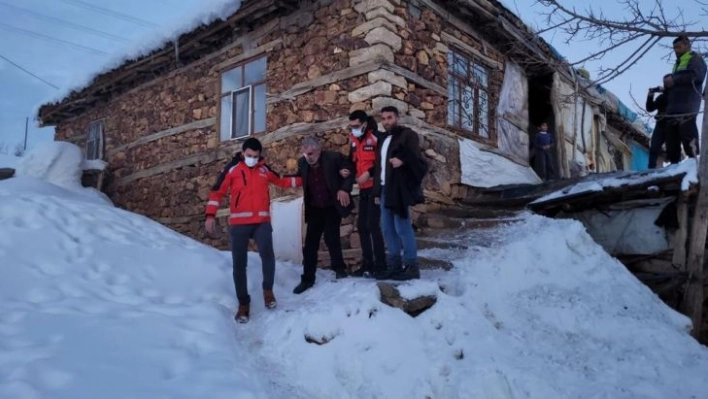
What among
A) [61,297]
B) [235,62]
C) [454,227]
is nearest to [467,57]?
[454,227]

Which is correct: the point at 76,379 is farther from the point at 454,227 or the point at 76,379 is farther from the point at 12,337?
the point at 454,227

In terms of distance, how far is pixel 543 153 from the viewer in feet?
32.2

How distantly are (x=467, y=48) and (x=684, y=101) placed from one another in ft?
10.1

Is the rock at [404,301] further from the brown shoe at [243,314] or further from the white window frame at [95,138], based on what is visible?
the white window frame at [95,138]

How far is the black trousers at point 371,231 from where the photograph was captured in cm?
492

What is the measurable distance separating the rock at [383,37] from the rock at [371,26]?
43 millimetres

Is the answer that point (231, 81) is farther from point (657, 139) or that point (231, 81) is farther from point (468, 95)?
point (657, 139)

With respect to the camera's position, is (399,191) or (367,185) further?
(367,185)

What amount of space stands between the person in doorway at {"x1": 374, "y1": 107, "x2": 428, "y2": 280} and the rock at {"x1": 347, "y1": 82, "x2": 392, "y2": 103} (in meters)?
1.77

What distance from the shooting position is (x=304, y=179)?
5258 mm

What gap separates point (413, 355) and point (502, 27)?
6448 mm

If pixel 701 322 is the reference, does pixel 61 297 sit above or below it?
above

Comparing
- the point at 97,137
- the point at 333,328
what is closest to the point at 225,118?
the point at 97,137

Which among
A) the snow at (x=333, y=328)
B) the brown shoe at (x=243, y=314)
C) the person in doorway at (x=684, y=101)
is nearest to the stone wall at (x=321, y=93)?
the snow at (x=333, y=328)
